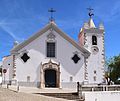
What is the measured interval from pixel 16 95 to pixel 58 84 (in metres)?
11.2

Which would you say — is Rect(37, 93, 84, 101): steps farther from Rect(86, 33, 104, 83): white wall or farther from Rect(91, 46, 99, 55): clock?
Rect(91, 46, 99, 55): clock

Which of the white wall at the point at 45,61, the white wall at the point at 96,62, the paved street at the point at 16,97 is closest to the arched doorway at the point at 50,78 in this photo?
the white wall at the point at 45,61

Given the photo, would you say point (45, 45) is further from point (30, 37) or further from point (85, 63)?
point (85, 63)

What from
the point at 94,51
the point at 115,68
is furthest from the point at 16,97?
the point at 115,68

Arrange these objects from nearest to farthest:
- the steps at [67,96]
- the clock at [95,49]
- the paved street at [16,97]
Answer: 1. the paved street at [16,97]
2. the steps at [67,96]
3. the clock at [95,49]

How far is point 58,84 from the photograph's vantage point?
31.0 metres

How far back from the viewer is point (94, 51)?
3397 centimetres

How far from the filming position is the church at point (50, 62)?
30891mm

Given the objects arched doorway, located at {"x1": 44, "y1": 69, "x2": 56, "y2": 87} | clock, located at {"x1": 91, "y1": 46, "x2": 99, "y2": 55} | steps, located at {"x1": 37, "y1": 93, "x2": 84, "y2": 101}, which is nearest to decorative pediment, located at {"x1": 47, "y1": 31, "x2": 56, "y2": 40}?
arched doorway, located at {"x1": 44, "y1": 69, "x2": 56, "y2": 87}

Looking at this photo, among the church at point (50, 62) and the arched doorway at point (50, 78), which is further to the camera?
the arched doorway at point (50, 78)

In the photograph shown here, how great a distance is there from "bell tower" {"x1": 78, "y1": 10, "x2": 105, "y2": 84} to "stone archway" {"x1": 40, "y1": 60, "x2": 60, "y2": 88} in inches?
122

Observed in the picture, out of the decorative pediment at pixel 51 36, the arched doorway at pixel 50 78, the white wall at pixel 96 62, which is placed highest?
the decorative pediment at pixel 51 36

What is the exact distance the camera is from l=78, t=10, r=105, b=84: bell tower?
32.2 metres

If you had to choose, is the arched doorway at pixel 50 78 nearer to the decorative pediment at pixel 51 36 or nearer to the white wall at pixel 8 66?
the decorative pediment at pixel 51 36
